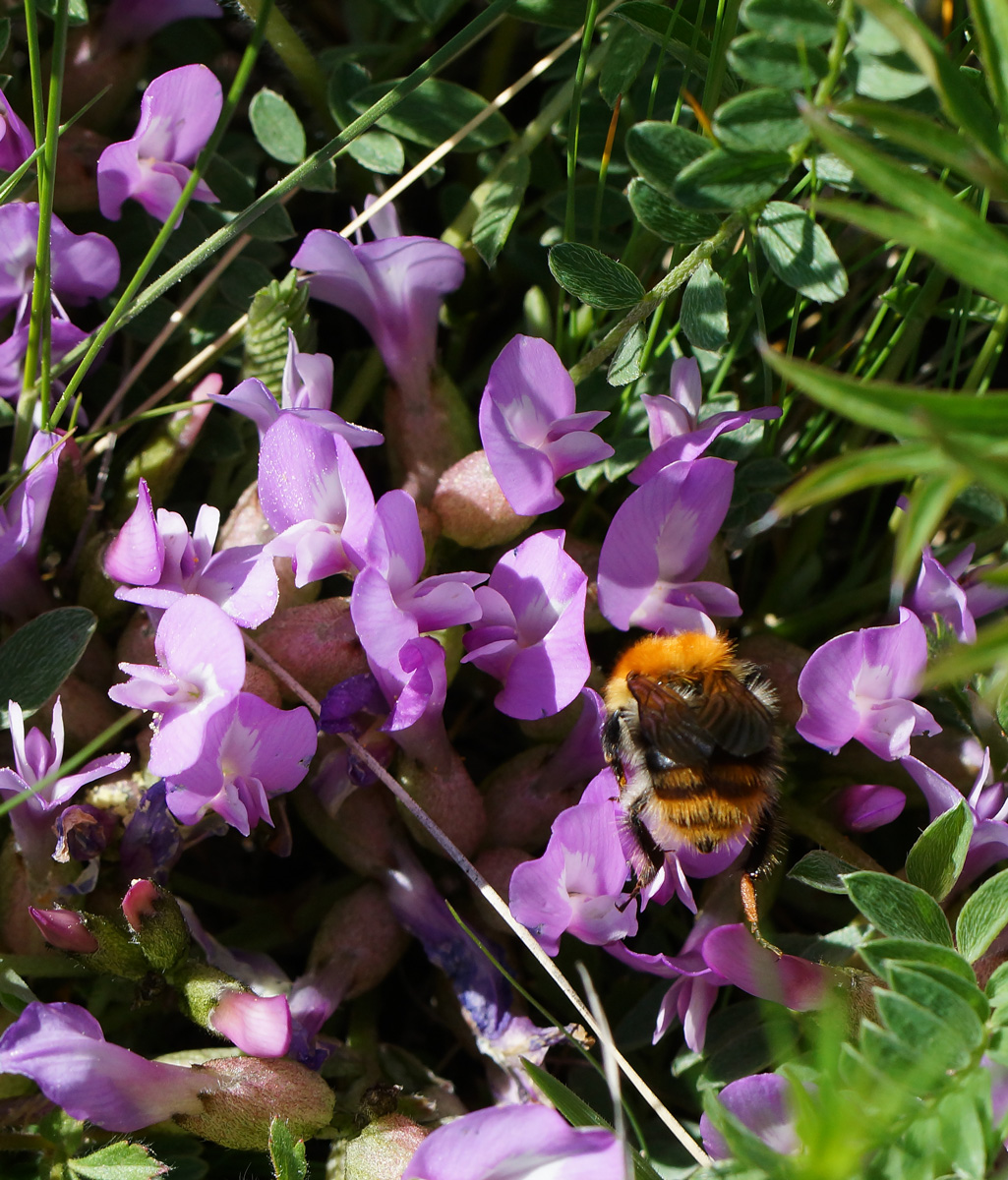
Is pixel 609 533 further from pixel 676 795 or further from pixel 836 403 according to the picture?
pixel 836 403

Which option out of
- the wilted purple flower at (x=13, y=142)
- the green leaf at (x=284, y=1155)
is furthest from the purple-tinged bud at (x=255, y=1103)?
the wilted purple flower at (x=13, y=142)

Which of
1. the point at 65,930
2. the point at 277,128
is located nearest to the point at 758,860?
the point at 65,930

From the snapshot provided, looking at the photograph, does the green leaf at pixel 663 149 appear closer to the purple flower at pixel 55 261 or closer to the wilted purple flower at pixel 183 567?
the wilted purple flower at pixel 183 567

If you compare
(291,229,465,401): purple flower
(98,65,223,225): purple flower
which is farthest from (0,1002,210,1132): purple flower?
(98,65,223,225): purple flower

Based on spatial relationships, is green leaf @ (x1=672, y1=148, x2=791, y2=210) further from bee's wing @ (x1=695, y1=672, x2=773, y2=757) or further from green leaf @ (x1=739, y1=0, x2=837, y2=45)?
bee's wing @ (x1=695, y1=672, x2=773, y2=757)

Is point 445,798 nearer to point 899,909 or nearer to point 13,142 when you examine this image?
point 899,909
